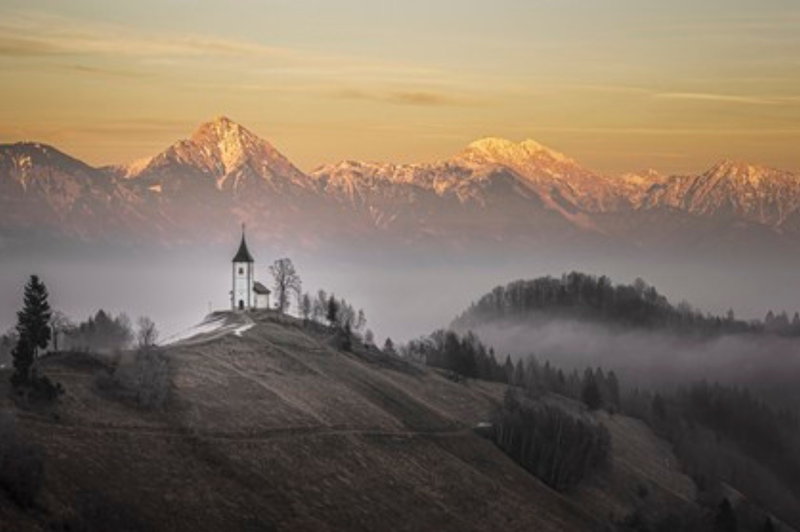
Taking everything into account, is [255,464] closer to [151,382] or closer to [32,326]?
[151,382]

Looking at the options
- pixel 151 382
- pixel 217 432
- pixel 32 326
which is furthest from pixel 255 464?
pixel 32 326

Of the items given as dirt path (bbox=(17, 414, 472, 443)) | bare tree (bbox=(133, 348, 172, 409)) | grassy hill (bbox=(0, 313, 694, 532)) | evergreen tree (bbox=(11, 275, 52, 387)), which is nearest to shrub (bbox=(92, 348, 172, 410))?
bare tree (bbox=(133, 348, 172, 409))

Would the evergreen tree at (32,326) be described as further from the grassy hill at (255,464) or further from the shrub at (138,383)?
the shrub at (138,383)

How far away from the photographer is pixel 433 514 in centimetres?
16638

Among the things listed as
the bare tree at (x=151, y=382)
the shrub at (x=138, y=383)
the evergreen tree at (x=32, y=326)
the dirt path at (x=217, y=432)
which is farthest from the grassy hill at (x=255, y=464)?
the evergreen tree at (x=32, y=326)

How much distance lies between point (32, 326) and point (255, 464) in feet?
92.0

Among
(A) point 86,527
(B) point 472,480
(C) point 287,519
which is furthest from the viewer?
(B) point 472,480

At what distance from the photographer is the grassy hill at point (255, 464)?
13262cm

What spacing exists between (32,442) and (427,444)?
70.1 metres

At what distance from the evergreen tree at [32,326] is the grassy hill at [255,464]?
3.87 metres

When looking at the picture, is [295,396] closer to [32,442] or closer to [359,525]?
[359,525]

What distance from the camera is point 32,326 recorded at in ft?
520

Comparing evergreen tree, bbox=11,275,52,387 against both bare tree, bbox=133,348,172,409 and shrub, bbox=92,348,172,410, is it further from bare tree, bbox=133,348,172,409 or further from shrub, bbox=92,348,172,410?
bare tree, bbox=133,348,172,409

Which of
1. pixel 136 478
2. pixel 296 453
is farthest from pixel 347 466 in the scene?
pixel 136 478
